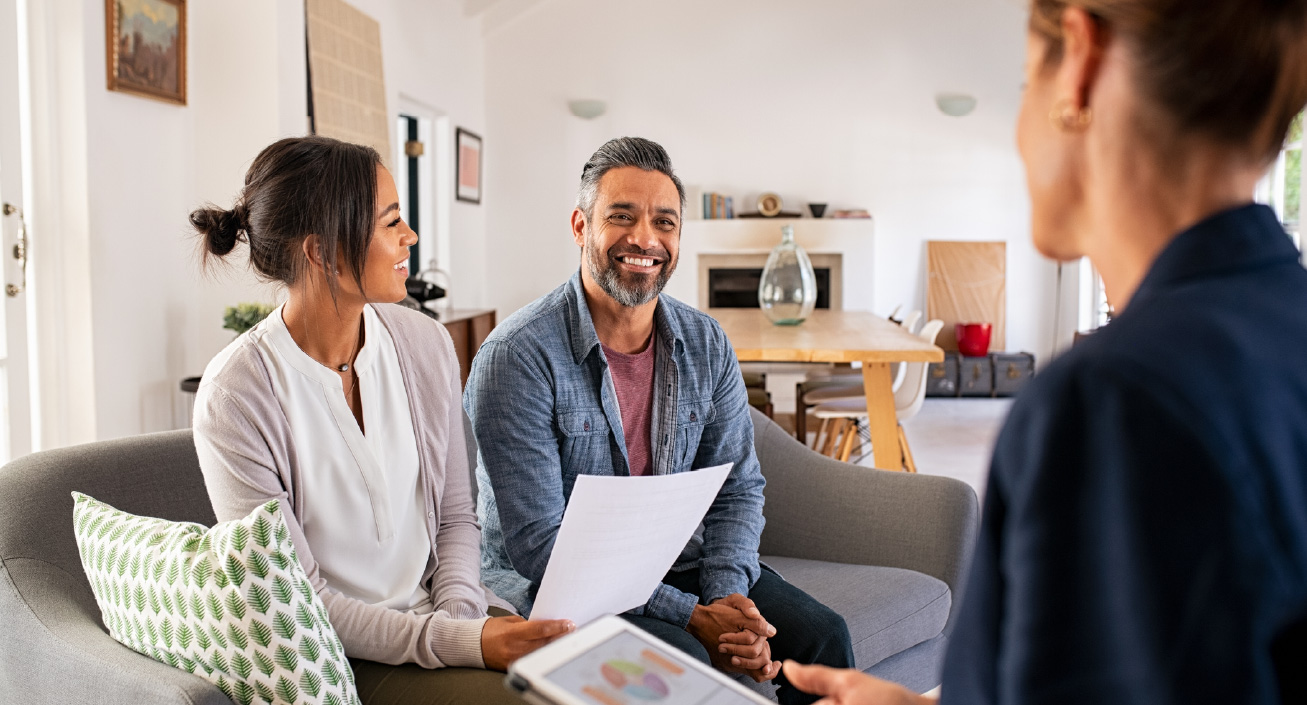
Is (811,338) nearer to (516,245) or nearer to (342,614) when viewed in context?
(342,614)

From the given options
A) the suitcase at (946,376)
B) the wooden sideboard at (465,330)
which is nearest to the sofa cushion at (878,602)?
the wooden sideboard at (465,330)

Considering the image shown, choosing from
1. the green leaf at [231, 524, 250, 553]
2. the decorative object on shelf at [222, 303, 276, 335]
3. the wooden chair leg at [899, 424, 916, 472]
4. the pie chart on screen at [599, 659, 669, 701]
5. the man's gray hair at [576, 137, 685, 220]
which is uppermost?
the man's gray hair at [576, 137, 685, 220]

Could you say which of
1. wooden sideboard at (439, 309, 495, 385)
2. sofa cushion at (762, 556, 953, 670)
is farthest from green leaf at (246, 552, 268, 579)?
wooden sideboard at (439, 309, 495, 385)

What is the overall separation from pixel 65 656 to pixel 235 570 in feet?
1.03

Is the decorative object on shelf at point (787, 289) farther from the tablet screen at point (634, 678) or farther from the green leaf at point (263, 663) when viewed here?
the tablet screen at point (634, 678)

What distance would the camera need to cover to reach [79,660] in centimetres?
126

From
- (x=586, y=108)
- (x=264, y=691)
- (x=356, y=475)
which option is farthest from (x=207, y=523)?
(x=586, y=108)

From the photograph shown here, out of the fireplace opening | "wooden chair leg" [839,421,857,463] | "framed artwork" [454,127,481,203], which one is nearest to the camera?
"wooden chair leg" [839,421,857,463]

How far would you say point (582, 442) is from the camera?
5.95 ft

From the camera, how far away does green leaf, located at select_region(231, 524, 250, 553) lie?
117 cm

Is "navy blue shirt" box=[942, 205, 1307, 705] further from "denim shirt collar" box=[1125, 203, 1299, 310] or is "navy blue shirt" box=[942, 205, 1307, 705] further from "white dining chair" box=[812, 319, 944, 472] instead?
"white dining chair" box=[812, 319, 944, 472]

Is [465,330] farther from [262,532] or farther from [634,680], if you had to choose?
[634,680]

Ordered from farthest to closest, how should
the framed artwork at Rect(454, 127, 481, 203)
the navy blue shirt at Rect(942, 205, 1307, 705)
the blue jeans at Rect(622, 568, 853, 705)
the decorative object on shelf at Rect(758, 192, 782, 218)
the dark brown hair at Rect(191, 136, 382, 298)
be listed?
the decorative object on shelf at Rect(758, 192, 782, 218), the framed artwork at Rect(454, 127, 481, 203), the blue jeans at Rect(622, 568, 853, 705), the dark brown hair at Rect(191, 136, 382, 298), the navy blue shirt at Rect(942, 205, 1307, 705)

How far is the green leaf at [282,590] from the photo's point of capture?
1.17m
